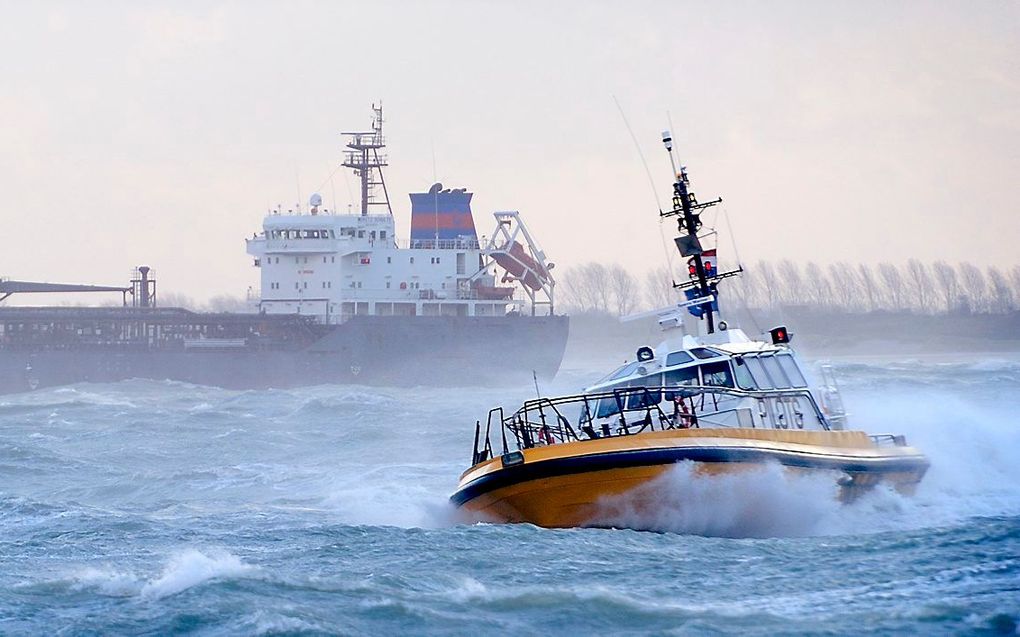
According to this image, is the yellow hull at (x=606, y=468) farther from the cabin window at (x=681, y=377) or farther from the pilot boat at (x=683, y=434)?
the cabin window at (x=681, y=377)

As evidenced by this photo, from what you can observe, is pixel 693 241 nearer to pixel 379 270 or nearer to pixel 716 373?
pixel 716 373

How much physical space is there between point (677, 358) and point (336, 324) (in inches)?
1713

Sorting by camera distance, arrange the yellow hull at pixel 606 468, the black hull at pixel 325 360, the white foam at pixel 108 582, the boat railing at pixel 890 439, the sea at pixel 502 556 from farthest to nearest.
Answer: the black hull at pixel 325 360 < the boat railing at pixel 890 439 < the yellow hull at pixel 606 468 < the white foam at pixel 108 582 < the sea at pixel 502 556

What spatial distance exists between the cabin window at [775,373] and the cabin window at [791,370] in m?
0.11

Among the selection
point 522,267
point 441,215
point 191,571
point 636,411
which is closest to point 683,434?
point 636,411

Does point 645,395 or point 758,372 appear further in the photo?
point 758,372

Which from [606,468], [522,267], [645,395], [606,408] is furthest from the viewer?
[522,267]

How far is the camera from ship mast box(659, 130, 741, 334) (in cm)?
1844

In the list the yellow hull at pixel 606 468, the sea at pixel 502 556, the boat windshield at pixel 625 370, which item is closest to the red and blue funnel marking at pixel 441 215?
the sea at pixel 502 556

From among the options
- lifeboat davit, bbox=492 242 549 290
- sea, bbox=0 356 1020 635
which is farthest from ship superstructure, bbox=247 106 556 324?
sea, bbox=0 356 1020 635

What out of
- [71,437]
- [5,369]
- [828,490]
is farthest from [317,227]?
[828,490]

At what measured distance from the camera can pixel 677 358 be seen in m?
16.6

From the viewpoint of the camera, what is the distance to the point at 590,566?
1245 cm

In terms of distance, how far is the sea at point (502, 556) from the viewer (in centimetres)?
1055
